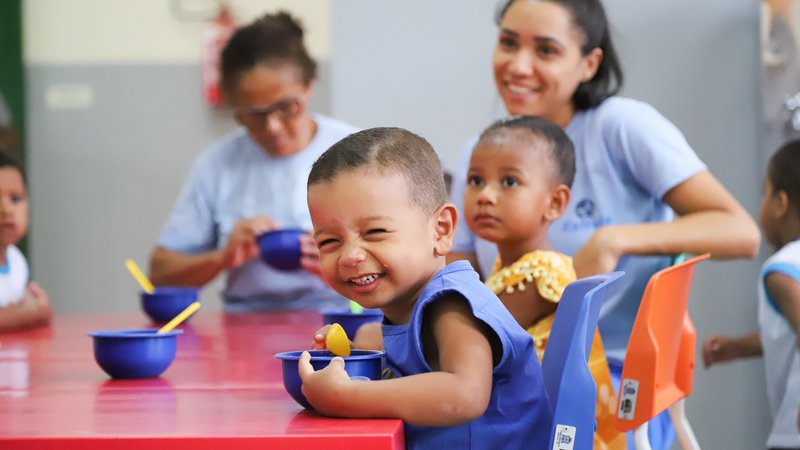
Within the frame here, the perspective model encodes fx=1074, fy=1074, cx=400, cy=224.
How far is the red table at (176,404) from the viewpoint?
102 centimetres

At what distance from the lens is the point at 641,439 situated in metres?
1.78

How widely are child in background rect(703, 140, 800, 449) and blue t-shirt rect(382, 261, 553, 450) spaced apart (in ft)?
5.20

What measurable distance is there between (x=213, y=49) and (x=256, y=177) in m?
1.43

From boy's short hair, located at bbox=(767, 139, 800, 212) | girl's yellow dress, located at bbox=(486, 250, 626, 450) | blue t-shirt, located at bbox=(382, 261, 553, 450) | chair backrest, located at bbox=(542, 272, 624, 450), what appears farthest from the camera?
boy's short hair, located at bbox=(767, 139, 800, 212)

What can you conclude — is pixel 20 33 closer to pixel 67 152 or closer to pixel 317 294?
pixel 67 152

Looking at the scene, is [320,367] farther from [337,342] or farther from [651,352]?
[651,352]

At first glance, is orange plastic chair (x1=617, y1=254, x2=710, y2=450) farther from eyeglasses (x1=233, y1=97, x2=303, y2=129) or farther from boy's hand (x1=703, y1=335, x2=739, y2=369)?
eyeglasses (x1=233, y1=97, x2=303, y2=129)

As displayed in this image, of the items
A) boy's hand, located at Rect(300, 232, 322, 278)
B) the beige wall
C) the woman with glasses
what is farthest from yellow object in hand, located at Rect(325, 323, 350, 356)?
the beige wall

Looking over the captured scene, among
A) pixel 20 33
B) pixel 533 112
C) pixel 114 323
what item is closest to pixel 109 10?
pixel 20 33

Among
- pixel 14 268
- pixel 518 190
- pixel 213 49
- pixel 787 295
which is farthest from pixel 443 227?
pixel 213 49

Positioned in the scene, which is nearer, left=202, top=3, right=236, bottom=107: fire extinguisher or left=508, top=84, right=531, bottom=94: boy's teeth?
left=508, top=84, right=531, bottom=94: boy's teeth

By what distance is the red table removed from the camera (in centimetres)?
102

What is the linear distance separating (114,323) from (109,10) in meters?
2.30

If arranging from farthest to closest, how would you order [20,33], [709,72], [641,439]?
1. [20,33]
2. [709,72]
3. [641,439]
